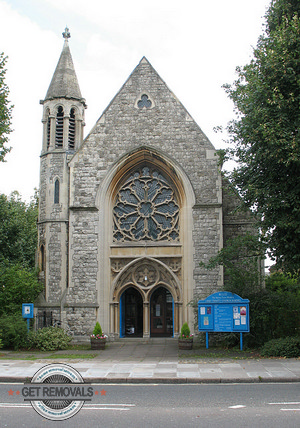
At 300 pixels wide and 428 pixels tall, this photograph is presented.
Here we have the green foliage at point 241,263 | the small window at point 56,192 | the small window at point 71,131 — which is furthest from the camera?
the small window at point 71,131

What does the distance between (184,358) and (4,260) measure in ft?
39.2

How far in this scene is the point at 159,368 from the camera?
12.4 m

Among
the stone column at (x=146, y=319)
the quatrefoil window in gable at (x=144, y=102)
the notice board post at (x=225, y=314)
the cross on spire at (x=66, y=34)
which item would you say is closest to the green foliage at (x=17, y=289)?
the stone column at (x=146, y=319)

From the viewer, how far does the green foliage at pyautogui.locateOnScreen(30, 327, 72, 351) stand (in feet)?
53.8

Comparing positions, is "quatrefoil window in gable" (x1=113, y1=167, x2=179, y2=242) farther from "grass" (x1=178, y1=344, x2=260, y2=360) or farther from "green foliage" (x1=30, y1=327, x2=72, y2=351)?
"grass" (x1=178, y1=344, x2=260, y2=360)

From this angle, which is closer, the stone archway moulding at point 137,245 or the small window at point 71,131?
the stone archway moulding at point 137,245

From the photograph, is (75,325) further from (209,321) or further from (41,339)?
(209,321)

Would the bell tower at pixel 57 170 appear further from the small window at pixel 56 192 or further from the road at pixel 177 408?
the road at pixel 177 408

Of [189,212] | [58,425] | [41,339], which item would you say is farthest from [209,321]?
[58,425]

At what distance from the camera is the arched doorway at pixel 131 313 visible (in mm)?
19656

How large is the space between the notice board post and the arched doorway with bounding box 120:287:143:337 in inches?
190

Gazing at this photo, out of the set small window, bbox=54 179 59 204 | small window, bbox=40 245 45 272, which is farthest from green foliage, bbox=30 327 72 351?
small window, bbox=54 179 59 204

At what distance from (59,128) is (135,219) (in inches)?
226

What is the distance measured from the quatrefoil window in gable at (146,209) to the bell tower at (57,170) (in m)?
2.42
